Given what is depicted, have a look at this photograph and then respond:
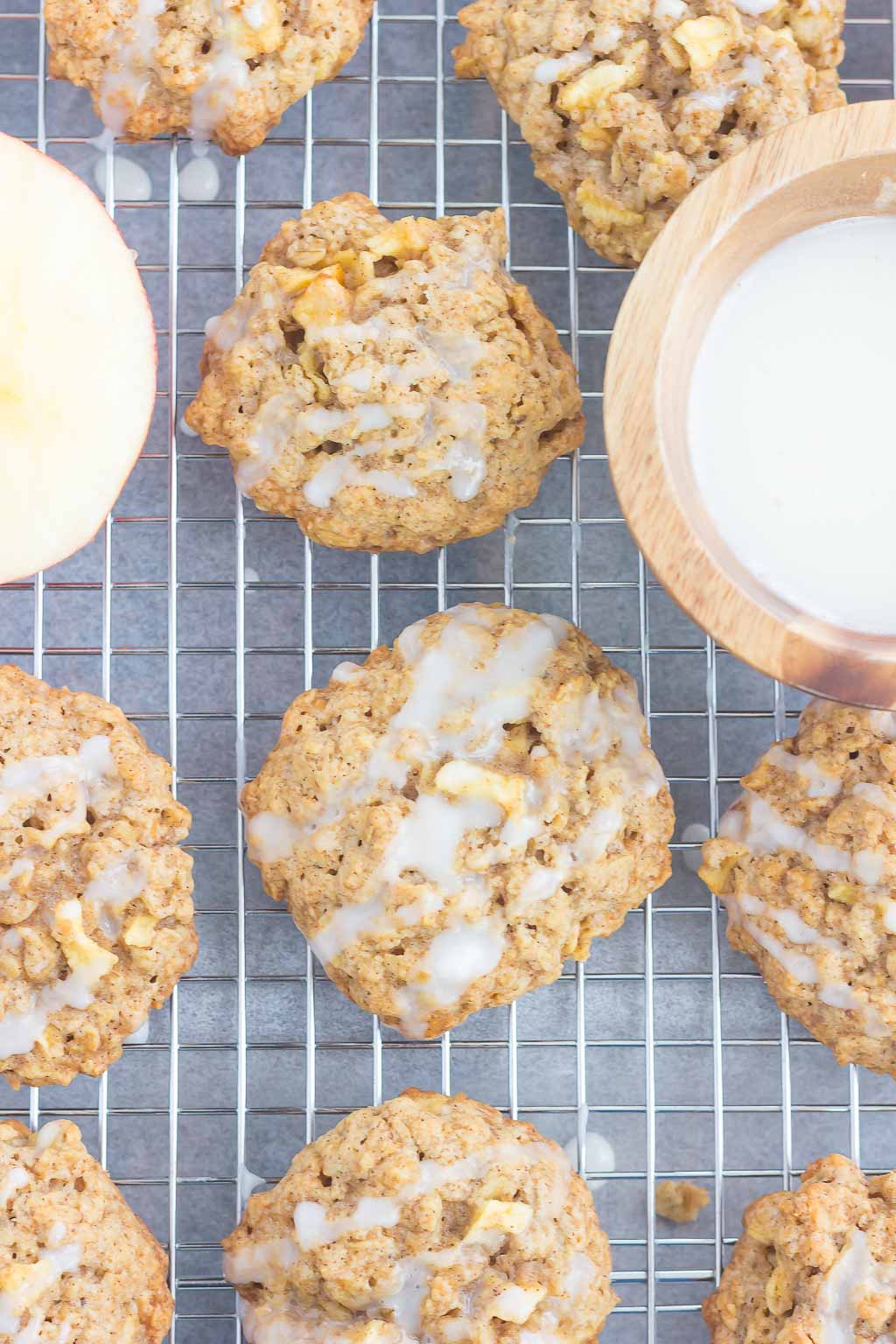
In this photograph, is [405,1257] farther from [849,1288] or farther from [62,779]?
[62,779]

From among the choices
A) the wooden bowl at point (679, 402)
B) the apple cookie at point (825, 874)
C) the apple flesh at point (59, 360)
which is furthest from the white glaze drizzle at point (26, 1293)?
the wooden bowl at point (679, 402)

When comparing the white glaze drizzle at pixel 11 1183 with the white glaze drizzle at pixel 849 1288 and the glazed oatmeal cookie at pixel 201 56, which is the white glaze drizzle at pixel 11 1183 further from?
the glazed oatmeal cookie at pixel 201 56

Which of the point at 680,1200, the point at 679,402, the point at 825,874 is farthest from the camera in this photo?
the point at 680,1200

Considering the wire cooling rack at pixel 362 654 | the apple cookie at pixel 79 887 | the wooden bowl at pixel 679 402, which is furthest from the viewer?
the wire cooling rack at pixel 362 654

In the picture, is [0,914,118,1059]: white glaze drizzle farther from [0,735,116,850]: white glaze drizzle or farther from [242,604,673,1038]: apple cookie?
[242,604,673,1038]: apple cookie

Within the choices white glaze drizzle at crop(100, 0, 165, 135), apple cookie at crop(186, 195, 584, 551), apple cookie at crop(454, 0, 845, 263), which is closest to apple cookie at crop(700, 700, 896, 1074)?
apple cookie at crop(186, 195, 584, 551)

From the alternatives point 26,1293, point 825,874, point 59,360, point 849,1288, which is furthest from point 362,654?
point 849,1288

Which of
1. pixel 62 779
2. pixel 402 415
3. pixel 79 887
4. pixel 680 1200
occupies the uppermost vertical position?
pixel 402 415
